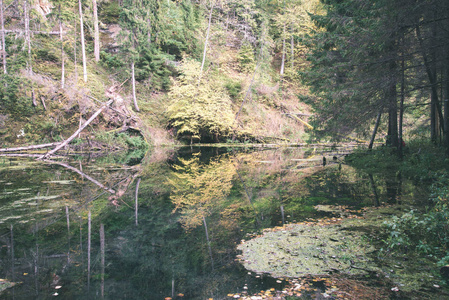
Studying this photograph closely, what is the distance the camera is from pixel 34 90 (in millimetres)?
18250

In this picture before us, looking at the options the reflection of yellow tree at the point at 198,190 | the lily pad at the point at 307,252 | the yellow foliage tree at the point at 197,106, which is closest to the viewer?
the lily pad at the point at 307,252

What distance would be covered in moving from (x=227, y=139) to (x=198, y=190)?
19.7 meters

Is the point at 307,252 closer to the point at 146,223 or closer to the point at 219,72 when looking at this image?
the point at 146,223

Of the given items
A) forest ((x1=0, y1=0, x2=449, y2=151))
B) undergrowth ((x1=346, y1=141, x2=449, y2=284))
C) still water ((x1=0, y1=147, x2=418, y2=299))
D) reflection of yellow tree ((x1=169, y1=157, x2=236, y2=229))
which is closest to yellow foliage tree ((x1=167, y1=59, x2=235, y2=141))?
forest ((x1=0, y1=0, x2=449, y2=151))

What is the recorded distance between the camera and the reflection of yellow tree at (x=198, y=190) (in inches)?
246

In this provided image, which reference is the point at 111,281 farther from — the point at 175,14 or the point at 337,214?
the point at 175,14

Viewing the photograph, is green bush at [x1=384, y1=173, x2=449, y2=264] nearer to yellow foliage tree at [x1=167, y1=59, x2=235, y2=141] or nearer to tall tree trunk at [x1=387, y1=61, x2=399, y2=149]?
tall tree trunk at [x1=387, y1=61, x2=399, y2=149]

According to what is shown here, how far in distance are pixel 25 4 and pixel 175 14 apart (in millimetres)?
14747

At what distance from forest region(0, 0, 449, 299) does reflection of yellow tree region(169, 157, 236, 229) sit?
73 mm

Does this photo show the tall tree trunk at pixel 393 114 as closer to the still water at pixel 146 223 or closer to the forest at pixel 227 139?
the forest at pixel 227 139

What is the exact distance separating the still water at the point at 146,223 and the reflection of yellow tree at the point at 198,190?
0.10ft

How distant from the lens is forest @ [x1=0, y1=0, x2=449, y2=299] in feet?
13.8

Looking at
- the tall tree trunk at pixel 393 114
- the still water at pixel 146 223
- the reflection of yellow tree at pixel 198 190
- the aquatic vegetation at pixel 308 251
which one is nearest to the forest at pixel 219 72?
the tall tree trunk at pixel 393 114

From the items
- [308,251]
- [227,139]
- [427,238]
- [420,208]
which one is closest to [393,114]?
[420,208]
